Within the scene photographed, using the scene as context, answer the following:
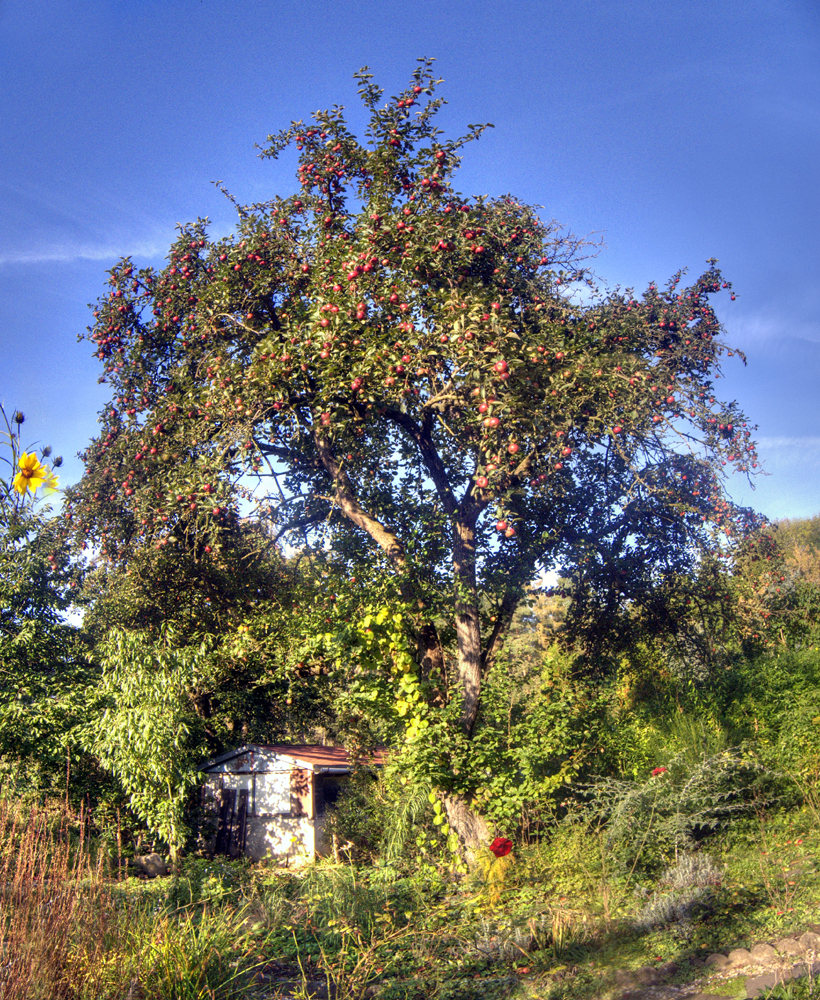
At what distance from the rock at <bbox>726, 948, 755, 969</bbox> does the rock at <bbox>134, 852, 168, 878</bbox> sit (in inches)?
529

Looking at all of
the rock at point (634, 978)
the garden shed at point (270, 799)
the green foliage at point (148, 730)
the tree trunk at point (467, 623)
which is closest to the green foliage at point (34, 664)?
the green foliage at point (148, 730)

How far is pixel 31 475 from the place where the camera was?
13.9 ft

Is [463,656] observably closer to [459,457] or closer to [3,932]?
[459,457]

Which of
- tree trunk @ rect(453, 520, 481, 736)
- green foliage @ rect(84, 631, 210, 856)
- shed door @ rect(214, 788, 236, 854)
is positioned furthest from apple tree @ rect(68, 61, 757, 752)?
shed door @ rect(214, 788, 236, 854)

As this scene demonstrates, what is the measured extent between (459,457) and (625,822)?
585cm

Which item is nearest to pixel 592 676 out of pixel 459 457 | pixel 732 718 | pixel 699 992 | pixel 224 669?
pixel 732 718

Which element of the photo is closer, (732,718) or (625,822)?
(625,822)

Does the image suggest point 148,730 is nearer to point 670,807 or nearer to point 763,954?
point 670,807

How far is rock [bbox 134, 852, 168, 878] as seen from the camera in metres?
15.7

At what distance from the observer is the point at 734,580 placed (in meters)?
12.9

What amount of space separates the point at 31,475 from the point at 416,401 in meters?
5.86

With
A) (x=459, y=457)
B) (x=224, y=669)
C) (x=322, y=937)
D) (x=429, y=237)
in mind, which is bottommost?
(x=322, y=937)

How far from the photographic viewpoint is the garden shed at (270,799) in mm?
17359

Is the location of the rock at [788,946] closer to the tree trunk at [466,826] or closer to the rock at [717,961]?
the rock at [717,961]
